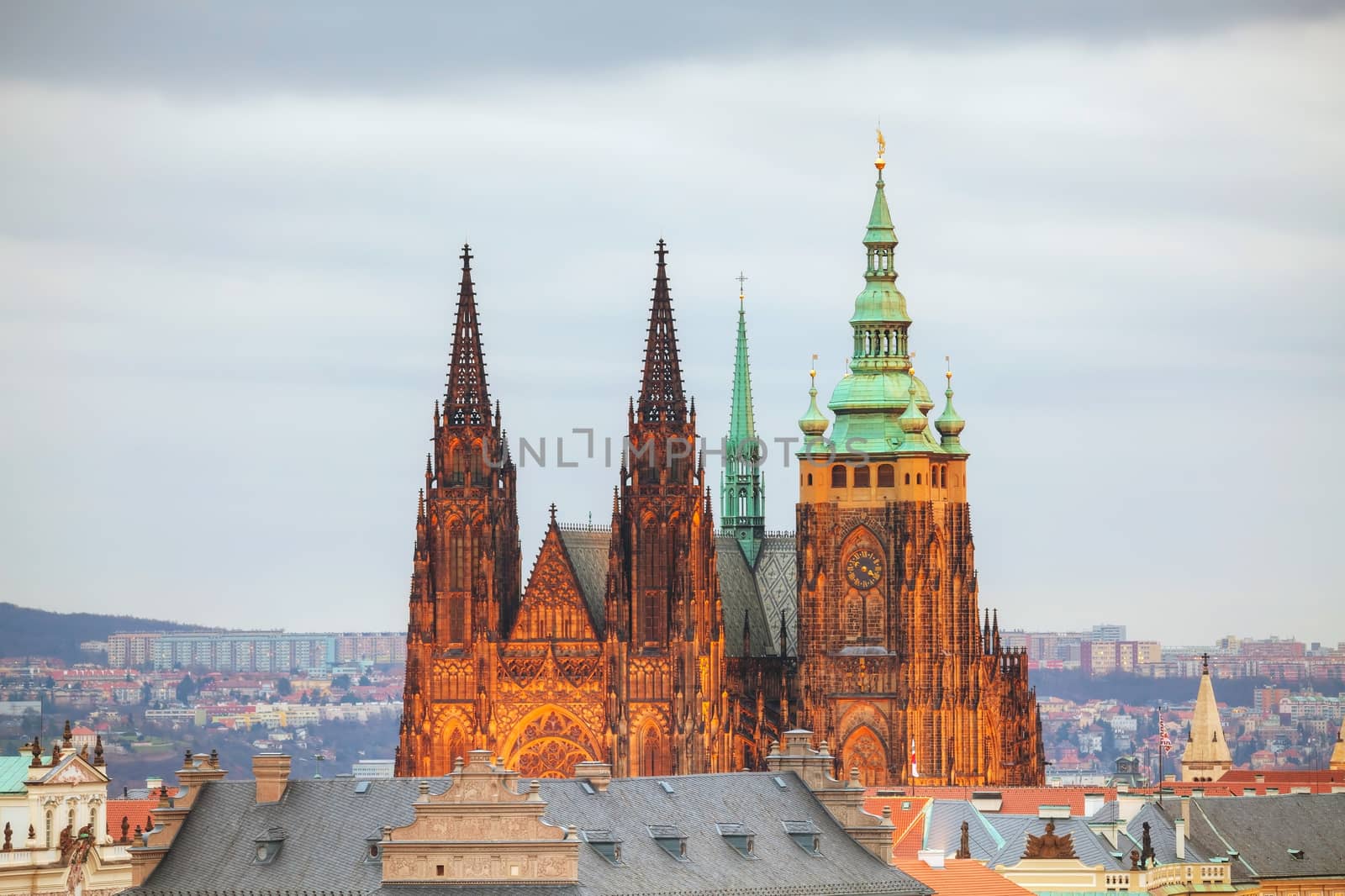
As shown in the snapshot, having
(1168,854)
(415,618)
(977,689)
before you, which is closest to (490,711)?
(415,618)

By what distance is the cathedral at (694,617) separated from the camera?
162750mm

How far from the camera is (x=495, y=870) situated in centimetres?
10594

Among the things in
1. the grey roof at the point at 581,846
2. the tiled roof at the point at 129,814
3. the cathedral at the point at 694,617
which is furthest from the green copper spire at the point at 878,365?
the grey roof at the point at 581,846

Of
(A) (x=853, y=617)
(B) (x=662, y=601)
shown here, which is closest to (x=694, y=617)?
(B) (x=662, y=601)

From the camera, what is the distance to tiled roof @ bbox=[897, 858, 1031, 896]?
120 metres

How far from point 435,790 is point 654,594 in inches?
2169

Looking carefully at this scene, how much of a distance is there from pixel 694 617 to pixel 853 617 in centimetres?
881

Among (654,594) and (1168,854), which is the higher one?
(654,594)

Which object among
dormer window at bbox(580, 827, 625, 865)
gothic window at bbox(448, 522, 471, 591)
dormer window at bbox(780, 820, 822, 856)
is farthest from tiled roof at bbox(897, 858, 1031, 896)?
gothic window at bbox(448, 522, 471, 591)

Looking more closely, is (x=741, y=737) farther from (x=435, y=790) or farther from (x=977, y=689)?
(x=435, y=790)

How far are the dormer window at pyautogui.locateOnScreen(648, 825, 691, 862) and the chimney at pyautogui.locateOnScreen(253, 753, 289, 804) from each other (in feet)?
31.4

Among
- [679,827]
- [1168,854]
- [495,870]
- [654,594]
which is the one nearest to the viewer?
[495,870]

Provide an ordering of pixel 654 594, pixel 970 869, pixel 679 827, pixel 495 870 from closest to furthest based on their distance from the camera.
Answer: pixel 495 870 → pixel 679 827 → pixel 970 869 → pixel 654 594

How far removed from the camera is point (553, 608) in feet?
542
